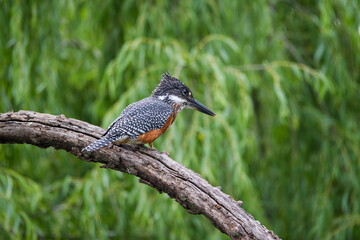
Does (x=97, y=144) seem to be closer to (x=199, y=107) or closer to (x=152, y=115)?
(x=152, y=115)

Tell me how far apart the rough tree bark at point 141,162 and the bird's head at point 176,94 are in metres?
0.77

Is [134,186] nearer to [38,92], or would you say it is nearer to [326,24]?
[38,92]

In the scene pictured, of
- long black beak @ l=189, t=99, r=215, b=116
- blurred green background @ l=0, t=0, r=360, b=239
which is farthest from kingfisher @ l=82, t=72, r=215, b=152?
blurred green background @ l=0, t=0, r=360, b=239

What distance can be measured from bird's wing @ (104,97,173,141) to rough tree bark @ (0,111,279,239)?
0.08 meters

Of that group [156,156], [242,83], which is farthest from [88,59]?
[156,156]

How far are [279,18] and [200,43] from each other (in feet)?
4.41

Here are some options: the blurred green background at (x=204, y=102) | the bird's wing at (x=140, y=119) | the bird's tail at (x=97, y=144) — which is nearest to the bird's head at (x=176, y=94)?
the bird's wing at (x=140, y=119)

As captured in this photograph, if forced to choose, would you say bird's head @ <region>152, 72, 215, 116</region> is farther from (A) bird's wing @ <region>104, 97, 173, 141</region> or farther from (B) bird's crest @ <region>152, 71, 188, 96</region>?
(A) bird's wing @ <region>104, 97, 173, 141</region>

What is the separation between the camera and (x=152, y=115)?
3.65 meters

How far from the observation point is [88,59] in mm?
5957

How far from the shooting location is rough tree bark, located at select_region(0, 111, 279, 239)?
2.84 m

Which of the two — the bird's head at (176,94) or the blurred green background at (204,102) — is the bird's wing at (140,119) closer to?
the bird's head at (176,94)

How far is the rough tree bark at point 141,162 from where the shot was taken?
9.31 feet

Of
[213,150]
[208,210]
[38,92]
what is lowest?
[208,210]
